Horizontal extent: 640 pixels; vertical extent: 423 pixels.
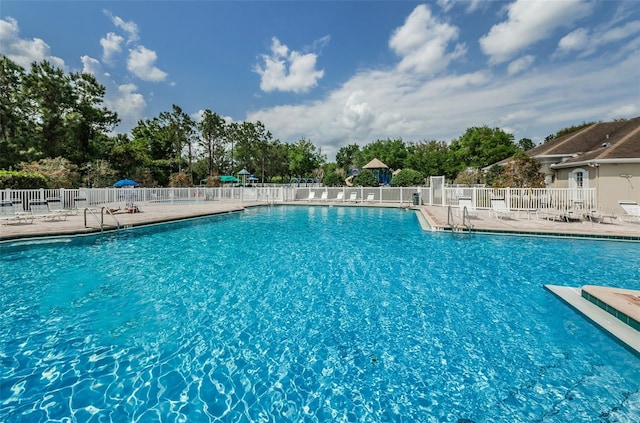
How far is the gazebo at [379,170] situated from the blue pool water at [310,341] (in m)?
22.4

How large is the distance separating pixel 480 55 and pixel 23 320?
1926cm

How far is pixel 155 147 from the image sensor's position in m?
34.6

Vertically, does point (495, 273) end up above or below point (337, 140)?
below

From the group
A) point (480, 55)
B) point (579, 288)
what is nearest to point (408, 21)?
point (480, 55)

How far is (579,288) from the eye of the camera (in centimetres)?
487

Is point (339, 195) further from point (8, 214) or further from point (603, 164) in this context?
point (8, 214)

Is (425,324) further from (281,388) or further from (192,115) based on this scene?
(192,115)

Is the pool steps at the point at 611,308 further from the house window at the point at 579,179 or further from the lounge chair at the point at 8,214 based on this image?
the lounge chair at the point at 8,214

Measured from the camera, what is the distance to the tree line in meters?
21.5

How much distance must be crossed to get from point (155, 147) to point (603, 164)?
39067 mm

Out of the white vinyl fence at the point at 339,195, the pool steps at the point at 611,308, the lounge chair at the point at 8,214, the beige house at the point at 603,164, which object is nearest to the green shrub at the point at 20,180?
the white vinyl fence at the point at 339,195

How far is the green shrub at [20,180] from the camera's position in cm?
1317

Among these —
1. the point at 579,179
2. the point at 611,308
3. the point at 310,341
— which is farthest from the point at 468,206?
the point at 310,341

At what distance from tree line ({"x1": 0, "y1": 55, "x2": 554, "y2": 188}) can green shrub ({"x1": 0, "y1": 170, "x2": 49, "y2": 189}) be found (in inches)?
37.0
